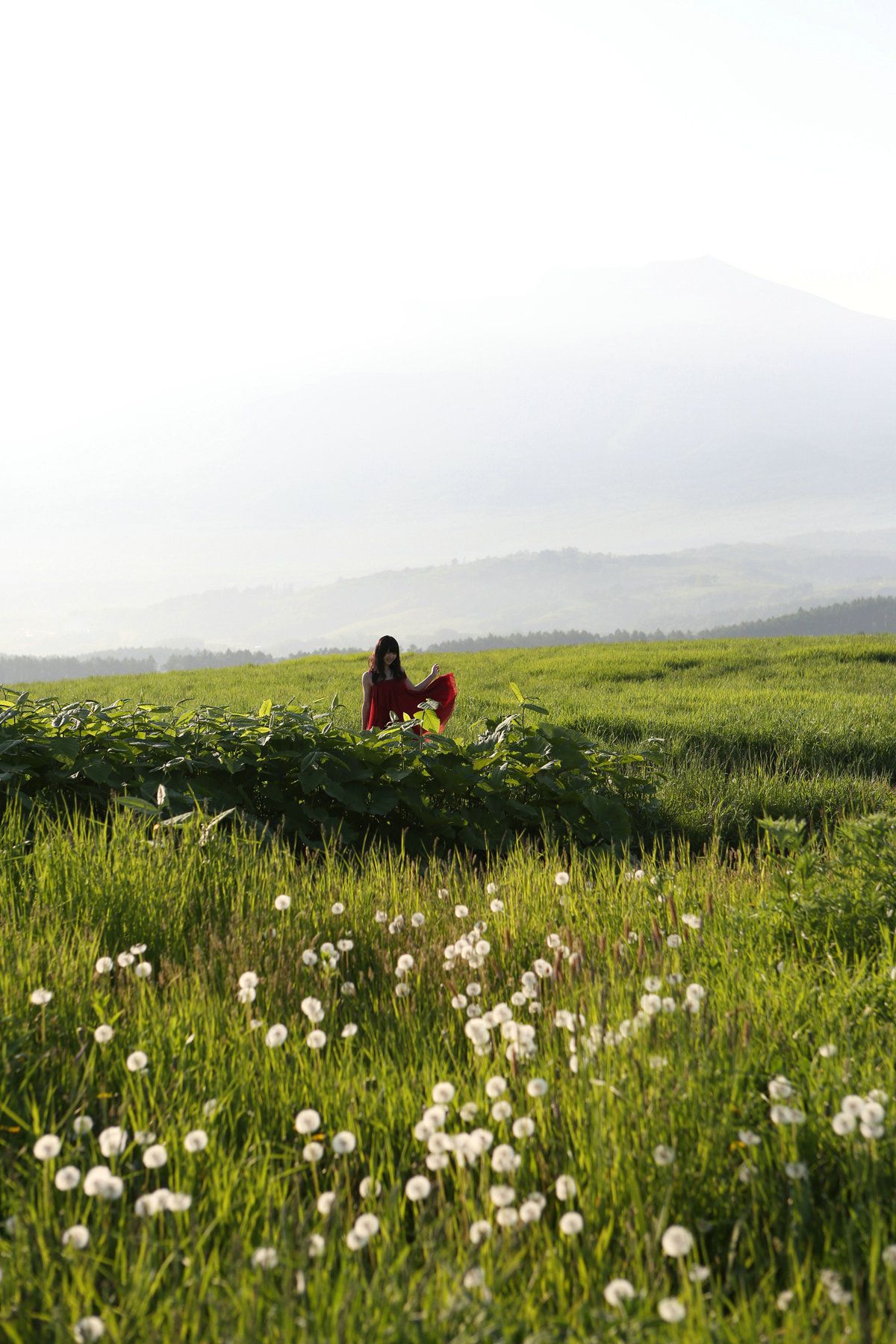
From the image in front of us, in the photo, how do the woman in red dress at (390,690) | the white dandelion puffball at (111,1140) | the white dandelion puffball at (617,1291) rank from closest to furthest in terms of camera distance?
the white dandelion puffball at (617,1291) → the white dandelion puffball at (111,1140) → the woman in red dress at (390,690)

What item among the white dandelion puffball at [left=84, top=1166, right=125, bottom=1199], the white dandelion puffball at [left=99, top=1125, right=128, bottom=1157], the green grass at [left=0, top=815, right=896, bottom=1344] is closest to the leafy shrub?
the green grass at [left=0, top=815, right=896, bottom=1344]

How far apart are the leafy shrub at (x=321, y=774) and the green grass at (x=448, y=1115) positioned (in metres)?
1.95

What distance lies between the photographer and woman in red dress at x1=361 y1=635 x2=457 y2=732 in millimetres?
10477

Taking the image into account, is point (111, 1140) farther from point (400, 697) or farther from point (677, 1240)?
point (400, 697)

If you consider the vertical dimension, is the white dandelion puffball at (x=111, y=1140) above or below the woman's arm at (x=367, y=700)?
below

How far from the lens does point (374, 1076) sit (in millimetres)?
2820

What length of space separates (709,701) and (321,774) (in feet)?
31.6

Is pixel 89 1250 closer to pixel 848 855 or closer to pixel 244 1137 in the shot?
pixel 244 1137

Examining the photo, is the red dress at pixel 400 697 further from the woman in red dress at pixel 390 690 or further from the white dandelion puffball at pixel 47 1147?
the white dandelion puffball at pixel 47 1147

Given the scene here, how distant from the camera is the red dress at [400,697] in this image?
10.5 metres

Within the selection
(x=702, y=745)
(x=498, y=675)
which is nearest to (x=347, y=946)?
(x=702, y=745)

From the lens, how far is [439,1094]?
2.20 metres

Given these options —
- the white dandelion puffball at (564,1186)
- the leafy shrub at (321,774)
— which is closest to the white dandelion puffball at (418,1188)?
the white dandelion puffball at (564,1186)

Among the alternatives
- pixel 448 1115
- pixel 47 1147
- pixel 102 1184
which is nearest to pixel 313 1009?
pixel 448 1115
